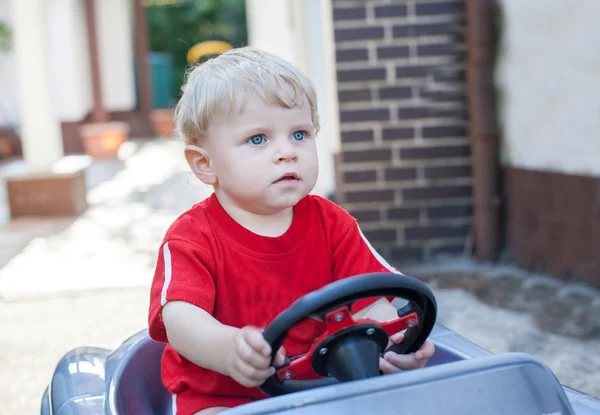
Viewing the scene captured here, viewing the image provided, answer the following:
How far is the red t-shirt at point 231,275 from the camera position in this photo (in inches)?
62.7

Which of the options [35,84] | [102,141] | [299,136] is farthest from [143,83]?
[299,136]

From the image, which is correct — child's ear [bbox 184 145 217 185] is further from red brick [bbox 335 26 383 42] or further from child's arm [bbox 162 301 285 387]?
red brick [bbox 335 26 383 42]

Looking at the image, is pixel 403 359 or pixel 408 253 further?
pixel 408 253

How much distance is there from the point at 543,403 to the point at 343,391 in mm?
344

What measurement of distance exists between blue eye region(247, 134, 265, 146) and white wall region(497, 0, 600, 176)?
2.34 m

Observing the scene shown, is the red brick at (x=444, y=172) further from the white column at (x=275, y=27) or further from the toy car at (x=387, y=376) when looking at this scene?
the toy car at (x=387, y=376)

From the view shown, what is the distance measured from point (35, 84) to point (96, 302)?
3.05 m

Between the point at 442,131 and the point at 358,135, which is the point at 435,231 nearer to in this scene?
the point at 442,131

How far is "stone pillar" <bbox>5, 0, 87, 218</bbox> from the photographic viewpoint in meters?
6.34

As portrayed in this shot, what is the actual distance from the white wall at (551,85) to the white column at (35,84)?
3.82 m

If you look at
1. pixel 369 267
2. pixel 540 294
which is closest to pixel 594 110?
pixel 540 294

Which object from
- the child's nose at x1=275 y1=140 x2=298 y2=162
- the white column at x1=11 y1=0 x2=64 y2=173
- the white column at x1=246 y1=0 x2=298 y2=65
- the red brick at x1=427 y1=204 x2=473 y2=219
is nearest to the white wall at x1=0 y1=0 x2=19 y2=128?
the white column at x1=246 y1=0 x2=298 y2=65

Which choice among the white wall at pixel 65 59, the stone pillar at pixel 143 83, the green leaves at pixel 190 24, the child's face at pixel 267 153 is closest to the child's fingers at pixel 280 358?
the child's face at pixel 267 153

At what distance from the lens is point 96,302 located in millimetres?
3977
